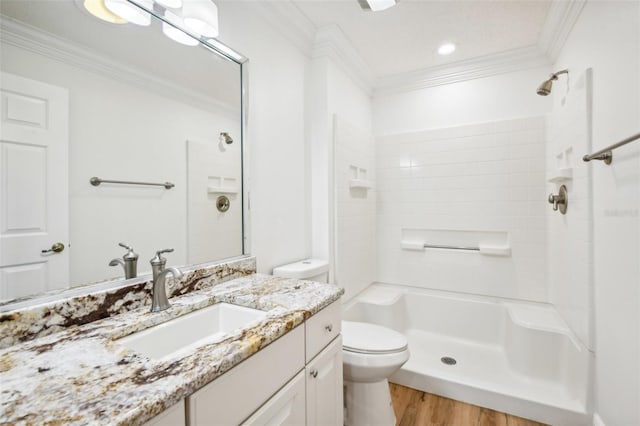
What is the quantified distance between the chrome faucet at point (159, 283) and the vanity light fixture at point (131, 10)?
2.97 ft

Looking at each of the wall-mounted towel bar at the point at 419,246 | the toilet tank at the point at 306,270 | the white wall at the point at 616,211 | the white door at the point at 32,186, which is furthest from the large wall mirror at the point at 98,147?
the wall-mounted towel bar at the point at 419,246

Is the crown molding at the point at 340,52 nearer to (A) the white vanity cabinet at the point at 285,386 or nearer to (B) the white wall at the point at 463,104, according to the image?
(B) the white wall at the point at 463,104

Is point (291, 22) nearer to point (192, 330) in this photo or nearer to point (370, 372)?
point (192, 330)

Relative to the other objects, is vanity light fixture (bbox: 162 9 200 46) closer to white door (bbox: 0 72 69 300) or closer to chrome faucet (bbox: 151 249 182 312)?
white door (bbox: 0 72 69 300)

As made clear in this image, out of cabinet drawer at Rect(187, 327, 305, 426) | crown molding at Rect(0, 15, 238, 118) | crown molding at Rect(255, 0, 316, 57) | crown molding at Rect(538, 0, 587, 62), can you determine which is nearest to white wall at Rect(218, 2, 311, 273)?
crown molding at Rect(255, 0, 316, 57)

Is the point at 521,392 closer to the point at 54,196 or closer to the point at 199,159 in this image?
the point at 199,159

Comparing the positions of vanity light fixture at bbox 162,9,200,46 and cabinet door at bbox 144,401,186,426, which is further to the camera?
vanity light fixture at bbox 162,9,200,46

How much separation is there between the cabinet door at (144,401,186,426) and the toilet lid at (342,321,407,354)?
1.09 m

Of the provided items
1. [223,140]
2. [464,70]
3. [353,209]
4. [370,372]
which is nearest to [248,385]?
[370,372]

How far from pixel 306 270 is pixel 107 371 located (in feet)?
3.99

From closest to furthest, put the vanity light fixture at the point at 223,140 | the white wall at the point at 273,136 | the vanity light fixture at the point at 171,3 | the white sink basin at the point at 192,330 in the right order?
the white sink basin at the point at 192,330 < the vanity light fixture at the point at 171,3 < the vanity light fixture at the point at 223,140 < the white wall at the point at 273,136

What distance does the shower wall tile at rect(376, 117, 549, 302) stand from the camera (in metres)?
2.37

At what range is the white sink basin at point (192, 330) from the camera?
0.93 m

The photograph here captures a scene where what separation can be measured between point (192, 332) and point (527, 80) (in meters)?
2.98
